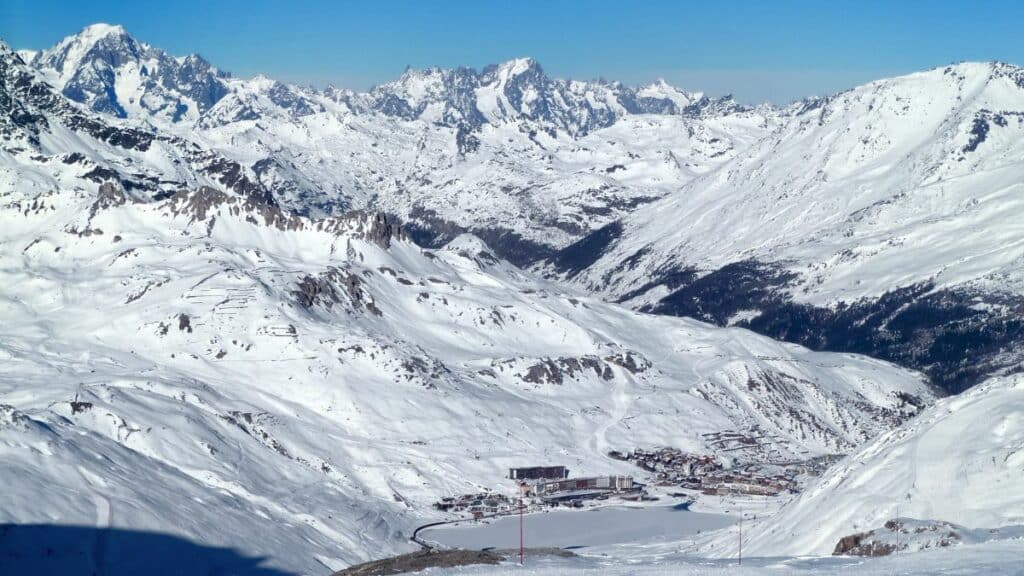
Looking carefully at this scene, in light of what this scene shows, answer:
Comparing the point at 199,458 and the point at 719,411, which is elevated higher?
the point at 719,411

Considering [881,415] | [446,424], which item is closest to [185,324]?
[446,424]

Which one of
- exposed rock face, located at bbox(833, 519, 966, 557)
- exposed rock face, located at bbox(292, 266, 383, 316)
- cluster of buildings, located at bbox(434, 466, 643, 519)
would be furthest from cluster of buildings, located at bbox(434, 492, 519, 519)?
exposed rock face, located at bbox(833, 519, 966, 557)

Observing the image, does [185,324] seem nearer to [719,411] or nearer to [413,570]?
[719,411]

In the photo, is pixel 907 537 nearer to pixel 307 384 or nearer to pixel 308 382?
pixel 307 384

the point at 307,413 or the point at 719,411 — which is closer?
the point at 307,413

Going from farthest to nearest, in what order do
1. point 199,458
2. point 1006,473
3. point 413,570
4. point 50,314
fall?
point 50,314
point 199,458
point 1006,473
point 413,570

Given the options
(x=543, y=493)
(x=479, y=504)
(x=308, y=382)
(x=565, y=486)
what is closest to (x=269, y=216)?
(x=308, y=382)

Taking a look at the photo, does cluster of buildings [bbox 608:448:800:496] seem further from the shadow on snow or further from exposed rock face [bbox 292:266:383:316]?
the shadow on snow
